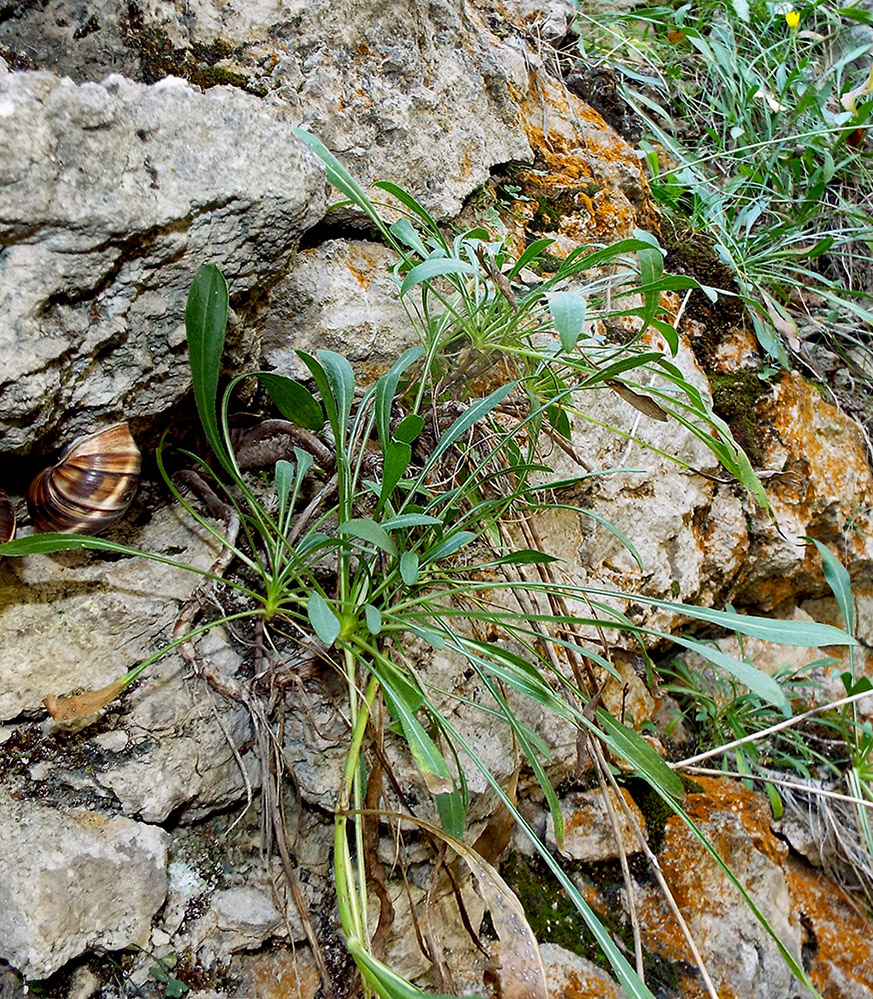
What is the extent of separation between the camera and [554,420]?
1.06 meters

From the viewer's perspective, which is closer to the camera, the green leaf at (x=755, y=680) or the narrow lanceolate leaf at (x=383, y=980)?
the narrow lanceolate leaf at (x=383, y=980)

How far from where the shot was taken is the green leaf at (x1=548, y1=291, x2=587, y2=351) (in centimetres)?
79

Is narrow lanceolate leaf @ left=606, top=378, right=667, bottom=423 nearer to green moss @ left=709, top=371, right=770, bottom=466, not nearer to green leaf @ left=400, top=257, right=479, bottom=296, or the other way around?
green leaf @ left=400, top=257, right=479, bottom=296

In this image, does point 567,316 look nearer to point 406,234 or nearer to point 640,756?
point 406,234

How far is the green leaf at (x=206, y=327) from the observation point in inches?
31.1

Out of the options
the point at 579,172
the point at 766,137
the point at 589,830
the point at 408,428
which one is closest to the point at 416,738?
the point at 408,428

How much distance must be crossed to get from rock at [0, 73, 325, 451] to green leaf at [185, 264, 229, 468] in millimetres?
64

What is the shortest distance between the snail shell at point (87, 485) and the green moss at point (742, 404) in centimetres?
113

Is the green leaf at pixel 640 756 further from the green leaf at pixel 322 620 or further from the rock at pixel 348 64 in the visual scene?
the rock at pixel 348 64

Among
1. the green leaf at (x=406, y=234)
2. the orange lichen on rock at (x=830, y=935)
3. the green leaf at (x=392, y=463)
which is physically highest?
the green leaf at (x=406, y=234)

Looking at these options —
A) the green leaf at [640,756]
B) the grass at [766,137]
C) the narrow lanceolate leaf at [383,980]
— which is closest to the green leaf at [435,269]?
the green leaf at [640,756]

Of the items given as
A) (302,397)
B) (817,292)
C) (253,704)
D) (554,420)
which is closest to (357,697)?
(253,704)

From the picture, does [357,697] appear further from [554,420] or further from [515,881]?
[554,420]

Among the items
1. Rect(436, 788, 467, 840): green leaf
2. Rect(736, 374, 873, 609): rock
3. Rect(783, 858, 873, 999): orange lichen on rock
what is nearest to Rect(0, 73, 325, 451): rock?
Result: Rect(436, 788, 467, 840): green leaf
